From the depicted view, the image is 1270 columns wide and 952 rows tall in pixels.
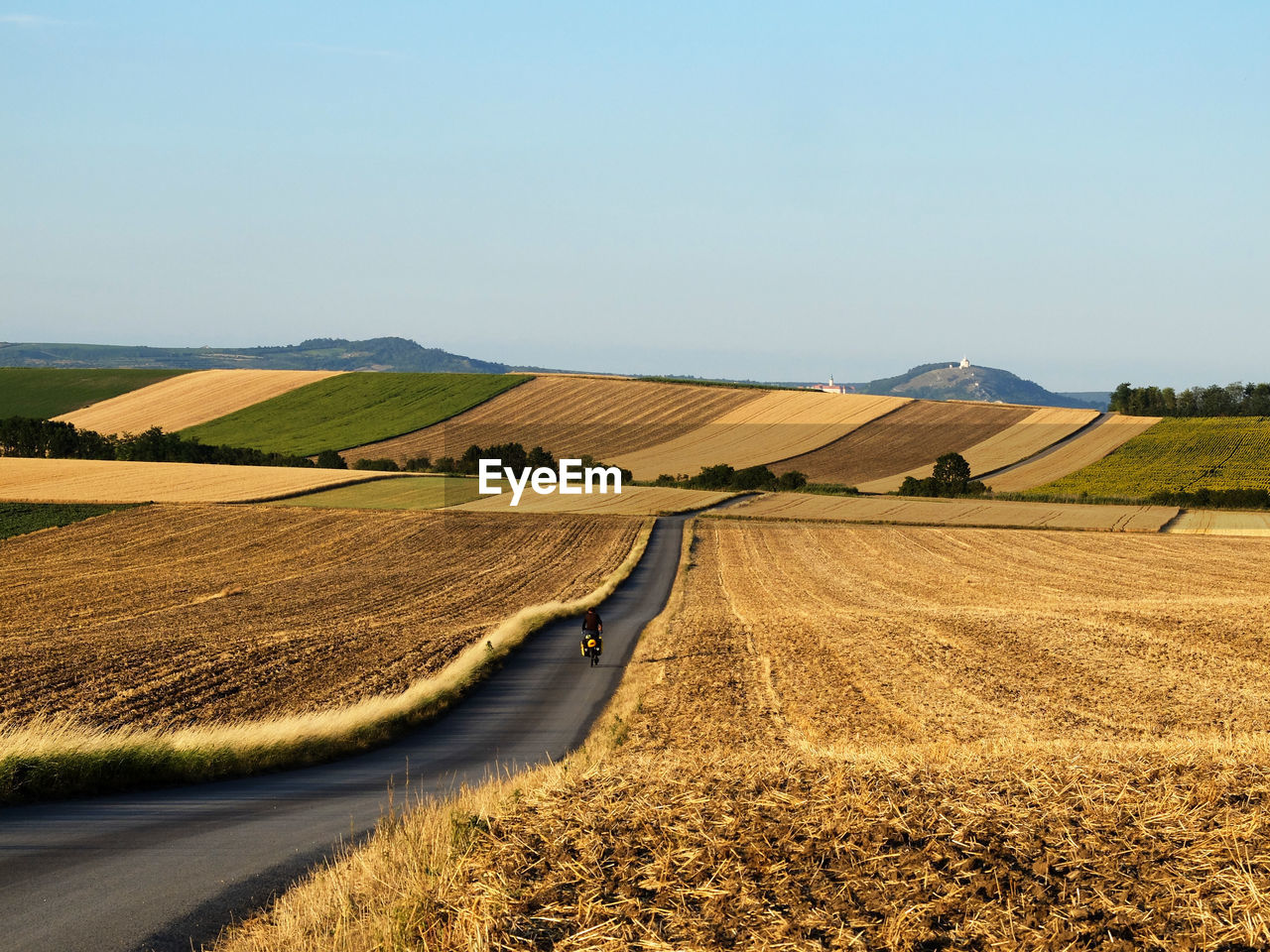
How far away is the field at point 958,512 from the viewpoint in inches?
2928

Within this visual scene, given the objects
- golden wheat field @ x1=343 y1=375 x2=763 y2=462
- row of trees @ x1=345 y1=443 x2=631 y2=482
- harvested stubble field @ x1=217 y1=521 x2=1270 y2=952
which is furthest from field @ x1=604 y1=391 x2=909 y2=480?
harvested stubble field @ x1=217 y1=521 x2=1270 y2=952

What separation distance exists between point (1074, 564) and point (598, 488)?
46.3m

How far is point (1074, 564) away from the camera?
52969mm

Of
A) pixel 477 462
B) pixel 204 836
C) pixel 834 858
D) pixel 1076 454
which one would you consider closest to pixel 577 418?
pixel 477 462

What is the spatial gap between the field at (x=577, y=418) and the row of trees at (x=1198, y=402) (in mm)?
59433

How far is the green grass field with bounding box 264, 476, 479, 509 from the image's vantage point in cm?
7600

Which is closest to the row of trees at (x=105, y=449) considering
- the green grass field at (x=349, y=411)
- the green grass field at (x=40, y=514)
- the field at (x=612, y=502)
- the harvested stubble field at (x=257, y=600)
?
the green grass field at (x=349, y=411)

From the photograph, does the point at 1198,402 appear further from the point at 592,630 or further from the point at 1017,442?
the point at 592,630

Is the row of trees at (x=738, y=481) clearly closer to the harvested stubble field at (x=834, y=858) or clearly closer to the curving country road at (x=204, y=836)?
the curving country road at (x=204, y=836)

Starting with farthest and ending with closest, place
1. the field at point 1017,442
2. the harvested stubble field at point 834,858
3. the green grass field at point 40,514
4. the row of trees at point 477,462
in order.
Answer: the field at point 1017,442 → the row of trees at point 477,462 → the green grass field at point 40,514 → the harvested stubble field at point 834,858

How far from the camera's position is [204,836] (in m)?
11.5

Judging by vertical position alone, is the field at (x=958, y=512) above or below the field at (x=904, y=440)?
below

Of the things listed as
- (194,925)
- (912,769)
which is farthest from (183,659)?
(912,769)

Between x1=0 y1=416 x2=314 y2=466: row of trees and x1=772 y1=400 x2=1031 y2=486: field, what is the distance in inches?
2059
